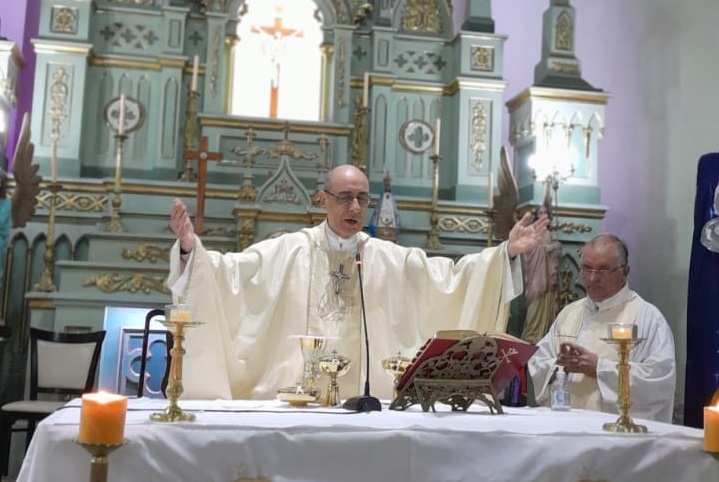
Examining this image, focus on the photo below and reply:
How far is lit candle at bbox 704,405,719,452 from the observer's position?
2.77 metres

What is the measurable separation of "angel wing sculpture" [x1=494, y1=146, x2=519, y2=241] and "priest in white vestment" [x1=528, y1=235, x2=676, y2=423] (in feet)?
14.6

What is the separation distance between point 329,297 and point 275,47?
6.85 metres

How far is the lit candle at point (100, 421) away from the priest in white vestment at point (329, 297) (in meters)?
1.52

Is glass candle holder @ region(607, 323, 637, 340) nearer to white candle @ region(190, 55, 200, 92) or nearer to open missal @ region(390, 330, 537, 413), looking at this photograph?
open missal @ region(390, 330, 537, 413)

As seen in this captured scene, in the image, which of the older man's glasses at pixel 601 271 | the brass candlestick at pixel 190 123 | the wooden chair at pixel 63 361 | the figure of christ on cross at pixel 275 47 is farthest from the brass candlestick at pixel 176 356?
the figure of christ on cross at pixel 275 47

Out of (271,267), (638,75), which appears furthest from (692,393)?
(638,75)

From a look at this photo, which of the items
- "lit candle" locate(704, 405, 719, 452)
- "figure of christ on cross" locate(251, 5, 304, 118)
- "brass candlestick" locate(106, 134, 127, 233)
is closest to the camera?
"lit candle" locate(704, 405, 719, 452)

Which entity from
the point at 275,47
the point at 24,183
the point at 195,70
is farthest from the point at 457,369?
the point at 275,47

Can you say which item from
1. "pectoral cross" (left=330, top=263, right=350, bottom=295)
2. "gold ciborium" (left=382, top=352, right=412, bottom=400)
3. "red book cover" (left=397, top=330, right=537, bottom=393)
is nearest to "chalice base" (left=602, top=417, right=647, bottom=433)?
"red book cover" (left=397, top=330, right=537, bottom=393)

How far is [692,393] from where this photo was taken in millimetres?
5895

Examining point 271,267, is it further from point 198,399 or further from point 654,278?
point 654,278

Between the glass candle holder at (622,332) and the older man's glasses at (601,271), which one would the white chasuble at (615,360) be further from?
the glass candle holder at (622,332)

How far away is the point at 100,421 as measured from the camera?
90.5 inches

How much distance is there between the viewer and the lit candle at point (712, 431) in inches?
109
